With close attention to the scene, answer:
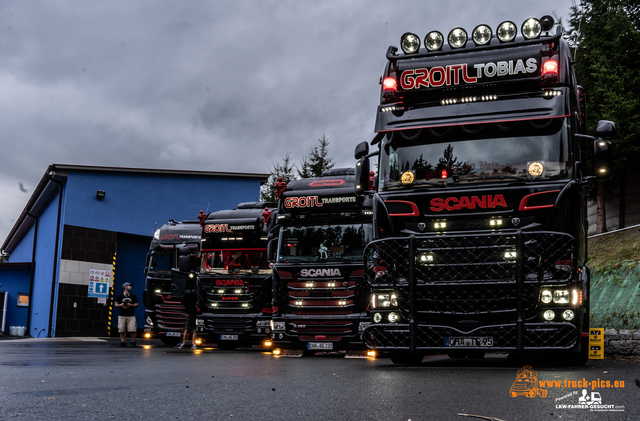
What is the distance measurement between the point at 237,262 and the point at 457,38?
27.8ft

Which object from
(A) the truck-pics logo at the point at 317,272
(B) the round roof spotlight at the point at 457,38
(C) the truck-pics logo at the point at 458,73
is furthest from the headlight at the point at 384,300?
(A) the truck-pics logo at the point at 317,272

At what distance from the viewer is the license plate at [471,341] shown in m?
7.75

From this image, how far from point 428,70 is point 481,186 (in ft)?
6.13

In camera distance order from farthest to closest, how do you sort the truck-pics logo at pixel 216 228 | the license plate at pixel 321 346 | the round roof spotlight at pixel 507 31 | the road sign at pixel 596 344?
the truck-pics logo at pixel 216 228
the license plate at pixel 321 346
the road sign at pixel 596 344
the round roof spotlight at pixel 507 31

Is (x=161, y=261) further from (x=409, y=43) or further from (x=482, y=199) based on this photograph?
(x=482, y=199)

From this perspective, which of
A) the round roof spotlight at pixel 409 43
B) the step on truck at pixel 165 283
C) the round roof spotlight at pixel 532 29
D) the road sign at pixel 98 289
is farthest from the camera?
the road sign at pixel 98 289

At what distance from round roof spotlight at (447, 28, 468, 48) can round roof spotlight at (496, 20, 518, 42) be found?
451mm

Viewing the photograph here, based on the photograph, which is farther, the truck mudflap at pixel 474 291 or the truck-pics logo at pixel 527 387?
the truck mudflap at pixel 474 291

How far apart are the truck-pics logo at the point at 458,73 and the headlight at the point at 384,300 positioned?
9.22 feet

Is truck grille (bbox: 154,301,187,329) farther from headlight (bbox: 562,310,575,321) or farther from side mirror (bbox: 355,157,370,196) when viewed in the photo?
headlight (bbox: 562,310,575,321)

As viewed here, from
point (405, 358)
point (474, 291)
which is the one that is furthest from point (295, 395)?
point (405, 358)

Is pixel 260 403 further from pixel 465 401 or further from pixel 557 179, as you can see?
pixel 557 179

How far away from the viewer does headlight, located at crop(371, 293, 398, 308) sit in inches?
325

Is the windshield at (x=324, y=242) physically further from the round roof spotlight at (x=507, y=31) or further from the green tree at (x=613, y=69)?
the green tree at (x=613, y=69)
